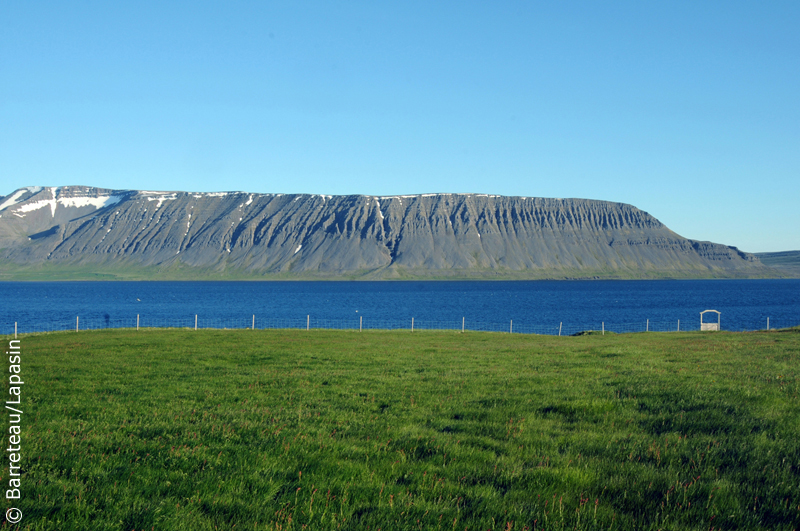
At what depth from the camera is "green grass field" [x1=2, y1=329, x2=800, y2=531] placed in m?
7.49

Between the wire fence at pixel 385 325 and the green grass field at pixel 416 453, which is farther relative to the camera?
the wire fence at pixel 385 325

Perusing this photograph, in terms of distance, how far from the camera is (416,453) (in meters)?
10.2

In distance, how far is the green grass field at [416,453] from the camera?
24.6ft

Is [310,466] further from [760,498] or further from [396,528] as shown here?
[760,498]

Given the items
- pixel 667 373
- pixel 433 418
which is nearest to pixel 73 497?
pixel 433 418

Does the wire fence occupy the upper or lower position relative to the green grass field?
lower

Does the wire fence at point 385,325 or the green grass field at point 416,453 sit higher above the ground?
the green grass field at point 416,453

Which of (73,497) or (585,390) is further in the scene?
(585,390)

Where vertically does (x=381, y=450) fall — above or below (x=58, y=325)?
above

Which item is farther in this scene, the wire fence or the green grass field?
the wire fence

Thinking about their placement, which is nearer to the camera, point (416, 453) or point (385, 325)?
point (416, 453)

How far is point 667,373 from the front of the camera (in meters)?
20.3

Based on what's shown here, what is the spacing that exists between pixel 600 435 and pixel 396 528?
5.72m

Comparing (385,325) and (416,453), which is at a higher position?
(416,453)
